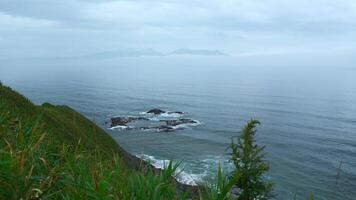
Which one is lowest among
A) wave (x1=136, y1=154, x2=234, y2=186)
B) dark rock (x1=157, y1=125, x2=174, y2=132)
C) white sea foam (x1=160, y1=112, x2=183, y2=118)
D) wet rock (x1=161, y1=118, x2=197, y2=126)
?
wave (x1=136, y1=154, x2=234, y2=186)

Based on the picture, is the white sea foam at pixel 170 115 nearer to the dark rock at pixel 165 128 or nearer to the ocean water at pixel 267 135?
the ocean water at pixel 267 135

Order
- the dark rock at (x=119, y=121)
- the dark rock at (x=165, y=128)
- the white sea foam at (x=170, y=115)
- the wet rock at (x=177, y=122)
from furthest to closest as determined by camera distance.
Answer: the white sea foam at (x=170, y=115), the wet rock at (x=177, y=122), the dark rock at (x=119, y=121), the dark rock at (x=165, y=128)

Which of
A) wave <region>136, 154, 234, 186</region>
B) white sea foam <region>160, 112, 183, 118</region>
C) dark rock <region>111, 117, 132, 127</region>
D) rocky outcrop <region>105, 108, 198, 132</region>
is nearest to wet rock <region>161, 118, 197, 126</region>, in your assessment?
rocky outcrop <region>105, 108, 198, 132</region>

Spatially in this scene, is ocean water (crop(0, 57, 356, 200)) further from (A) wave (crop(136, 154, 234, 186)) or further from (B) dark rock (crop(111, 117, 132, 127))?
(B) dark rock (crop(111, 117, 132, 127))

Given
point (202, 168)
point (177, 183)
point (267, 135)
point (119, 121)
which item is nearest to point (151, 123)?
point (119, 121)

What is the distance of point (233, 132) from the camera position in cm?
7650

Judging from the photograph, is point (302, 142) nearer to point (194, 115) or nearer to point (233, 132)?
point (233, 132)

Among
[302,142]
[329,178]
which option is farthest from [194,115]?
[329,178]

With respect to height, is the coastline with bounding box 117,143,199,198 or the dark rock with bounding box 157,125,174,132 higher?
the coastline with bounding box 117,143,199,198

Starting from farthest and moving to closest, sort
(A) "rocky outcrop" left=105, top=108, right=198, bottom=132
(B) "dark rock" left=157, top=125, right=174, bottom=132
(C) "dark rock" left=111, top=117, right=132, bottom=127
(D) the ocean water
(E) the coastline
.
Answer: (C) "dark rock" left=111, top=117, right=132, bottom=127 < (A) "rocky outcrop" left=105, top=108, right=198, bottom=132 < (B) "dark rock" left=157, top=125, right=174, bottom=132 < (D) the ocean water < (E) the coastline

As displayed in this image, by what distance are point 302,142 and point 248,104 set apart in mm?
46574

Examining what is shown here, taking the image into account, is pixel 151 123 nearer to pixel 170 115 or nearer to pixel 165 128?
pixel 165 128

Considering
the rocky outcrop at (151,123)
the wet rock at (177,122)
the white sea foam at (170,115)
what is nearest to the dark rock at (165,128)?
the rocky outcrop at (151,123)

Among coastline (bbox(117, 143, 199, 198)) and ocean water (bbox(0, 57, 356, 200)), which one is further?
ocean water (bbox(0, 57, 356, 200))
